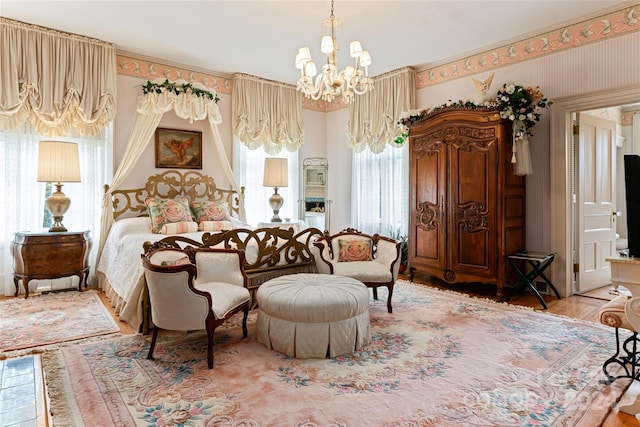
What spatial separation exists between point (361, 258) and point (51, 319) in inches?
125

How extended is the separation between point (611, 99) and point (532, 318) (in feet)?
8.27

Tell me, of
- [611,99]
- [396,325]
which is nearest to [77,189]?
[396,325]

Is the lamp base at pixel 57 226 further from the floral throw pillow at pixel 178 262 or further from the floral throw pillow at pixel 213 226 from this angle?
the floral throw pillow at pixel 178 262

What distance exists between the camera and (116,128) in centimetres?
505

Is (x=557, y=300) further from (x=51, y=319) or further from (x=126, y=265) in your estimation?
(x=51, y=319)

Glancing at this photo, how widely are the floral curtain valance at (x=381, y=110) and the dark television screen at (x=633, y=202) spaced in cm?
396

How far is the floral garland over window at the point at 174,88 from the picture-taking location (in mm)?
5016

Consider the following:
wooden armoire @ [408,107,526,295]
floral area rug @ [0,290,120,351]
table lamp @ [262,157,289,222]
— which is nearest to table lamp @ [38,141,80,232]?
floral area rug @ [0,290,120,351]

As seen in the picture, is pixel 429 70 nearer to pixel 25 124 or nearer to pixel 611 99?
pixel 611 99

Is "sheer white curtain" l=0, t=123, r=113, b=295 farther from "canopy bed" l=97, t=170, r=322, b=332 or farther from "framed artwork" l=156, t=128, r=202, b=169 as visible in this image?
"framed artwork" l=156, t=128, r=202, b=169

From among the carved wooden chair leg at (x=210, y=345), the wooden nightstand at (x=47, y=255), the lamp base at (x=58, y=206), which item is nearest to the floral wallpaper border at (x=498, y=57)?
the lamp base at (x=58, y=206)

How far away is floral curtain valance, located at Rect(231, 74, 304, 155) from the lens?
20.0ft

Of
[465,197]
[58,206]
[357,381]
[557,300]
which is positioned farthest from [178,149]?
[557,300]

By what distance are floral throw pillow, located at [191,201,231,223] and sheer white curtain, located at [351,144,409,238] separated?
2.55m
